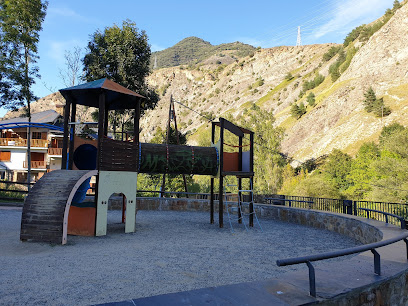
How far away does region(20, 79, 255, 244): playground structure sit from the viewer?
9.20 metres

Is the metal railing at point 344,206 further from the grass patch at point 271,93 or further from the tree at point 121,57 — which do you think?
the grass patch at point 271,93

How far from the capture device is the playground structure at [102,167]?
30.2ft

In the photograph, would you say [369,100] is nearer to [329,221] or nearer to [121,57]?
[121,57]

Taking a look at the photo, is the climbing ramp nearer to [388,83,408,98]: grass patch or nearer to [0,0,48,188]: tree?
[0,0,48,188]: tree

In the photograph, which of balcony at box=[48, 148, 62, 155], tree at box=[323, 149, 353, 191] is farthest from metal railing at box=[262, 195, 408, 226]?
balcony at box=[48, 148, 62, 155]

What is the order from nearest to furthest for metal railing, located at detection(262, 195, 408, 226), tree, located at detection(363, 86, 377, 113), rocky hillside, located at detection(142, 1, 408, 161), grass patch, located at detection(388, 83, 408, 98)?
metal railing, located at detection(262, 195, 408, 226)
grass patch, located at detection(388, 83, 408, 98)
tree, located at detection(363, 86, 377, 113)
rocky hillside, located at detection(142, 1, 408, 161)

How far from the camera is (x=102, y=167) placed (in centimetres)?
1109

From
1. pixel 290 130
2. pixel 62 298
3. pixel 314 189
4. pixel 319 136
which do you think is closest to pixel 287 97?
pixel 290 130

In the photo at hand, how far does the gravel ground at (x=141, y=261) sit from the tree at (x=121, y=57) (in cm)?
1709

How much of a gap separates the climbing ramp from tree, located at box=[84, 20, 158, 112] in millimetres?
16731

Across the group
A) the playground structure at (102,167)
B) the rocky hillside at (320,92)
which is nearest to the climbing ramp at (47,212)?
the playground structure at (102,167)

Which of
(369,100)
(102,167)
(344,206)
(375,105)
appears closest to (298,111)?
(369,100)

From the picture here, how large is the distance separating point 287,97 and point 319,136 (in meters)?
42.4

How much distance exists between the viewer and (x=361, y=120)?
55.8 meters
